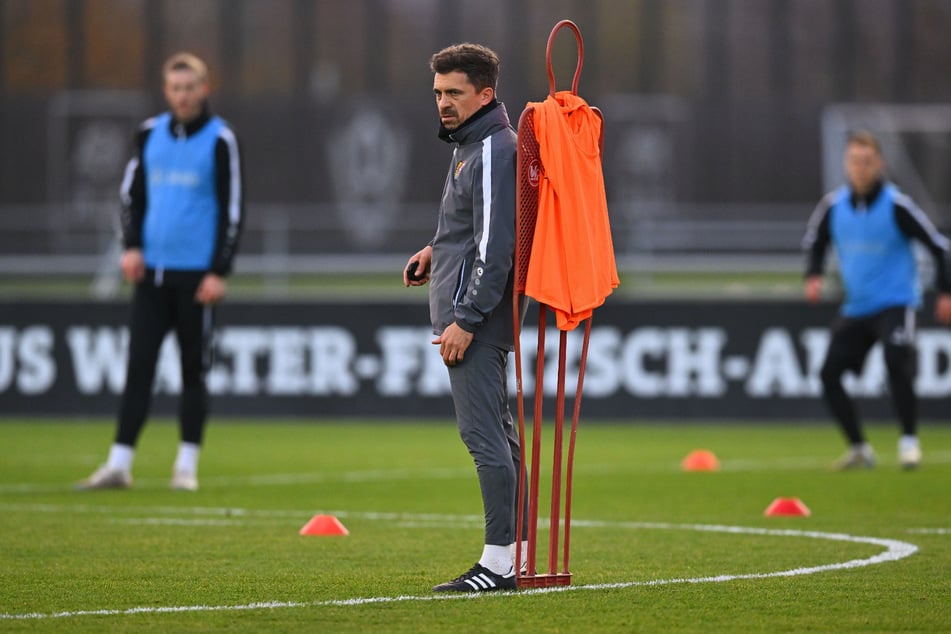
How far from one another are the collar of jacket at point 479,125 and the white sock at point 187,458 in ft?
15.7

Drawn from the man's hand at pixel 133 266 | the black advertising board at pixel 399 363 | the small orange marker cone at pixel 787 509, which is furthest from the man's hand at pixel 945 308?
the man's hand at pixel 133 266

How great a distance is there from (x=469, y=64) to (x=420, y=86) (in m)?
28.4

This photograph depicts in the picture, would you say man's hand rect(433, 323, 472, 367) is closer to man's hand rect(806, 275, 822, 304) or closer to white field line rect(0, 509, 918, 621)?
white field line rect(0, 509, 918, 621)

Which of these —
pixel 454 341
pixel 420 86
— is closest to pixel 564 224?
pixel 454 341

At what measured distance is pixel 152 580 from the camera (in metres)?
6.83

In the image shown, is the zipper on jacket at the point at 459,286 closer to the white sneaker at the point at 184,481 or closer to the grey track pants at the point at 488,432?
the grey track pants at the point at 488,432

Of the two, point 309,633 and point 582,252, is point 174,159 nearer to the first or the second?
point 582,252

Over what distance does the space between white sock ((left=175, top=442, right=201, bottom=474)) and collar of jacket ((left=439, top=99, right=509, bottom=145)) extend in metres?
4.79

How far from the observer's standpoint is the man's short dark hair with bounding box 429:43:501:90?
6.59 metres

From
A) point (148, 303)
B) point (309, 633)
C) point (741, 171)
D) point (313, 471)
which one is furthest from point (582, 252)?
point (741, 171)

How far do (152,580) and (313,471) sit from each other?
230 inches

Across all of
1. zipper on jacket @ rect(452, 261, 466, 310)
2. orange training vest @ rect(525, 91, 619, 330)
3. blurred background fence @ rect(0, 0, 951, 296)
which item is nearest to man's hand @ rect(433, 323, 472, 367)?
zipper on jacket @ rect(452, 261, 466, 310)

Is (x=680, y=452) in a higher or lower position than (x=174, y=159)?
lower

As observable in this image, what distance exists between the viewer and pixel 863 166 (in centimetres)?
1298
